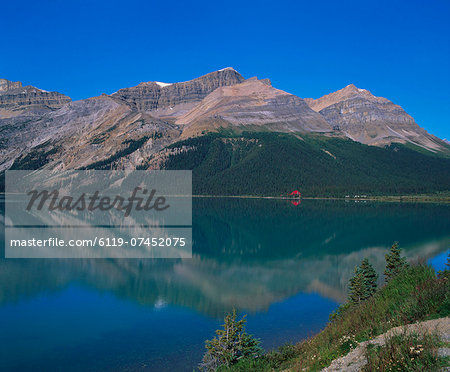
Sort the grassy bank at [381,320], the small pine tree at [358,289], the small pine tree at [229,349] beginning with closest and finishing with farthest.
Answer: the grassy bank at [381,320] → the small pine tree at [229,349] → the small pine tree at [358,289]

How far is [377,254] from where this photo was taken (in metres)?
67.1

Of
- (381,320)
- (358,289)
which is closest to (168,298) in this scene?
(358,289)

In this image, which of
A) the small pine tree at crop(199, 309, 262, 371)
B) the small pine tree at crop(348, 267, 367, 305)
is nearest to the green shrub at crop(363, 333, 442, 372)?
the small pine tree at crop(199, 309, 262, 371)

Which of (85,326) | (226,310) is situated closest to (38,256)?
(85,326)

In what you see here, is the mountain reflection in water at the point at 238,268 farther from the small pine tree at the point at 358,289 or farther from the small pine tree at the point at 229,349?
the small pine tree at the point at 229,349

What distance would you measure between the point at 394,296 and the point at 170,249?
193ft

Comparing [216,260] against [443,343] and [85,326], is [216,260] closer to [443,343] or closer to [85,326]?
[85,326]

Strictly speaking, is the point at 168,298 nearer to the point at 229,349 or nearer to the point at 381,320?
the point at 229,349

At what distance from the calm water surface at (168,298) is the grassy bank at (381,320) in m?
8.87

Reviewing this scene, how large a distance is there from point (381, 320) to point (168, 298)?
1164 inches

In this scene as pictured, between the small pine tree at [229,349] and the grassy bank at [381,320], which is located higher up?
the grassy bank at [381,320]

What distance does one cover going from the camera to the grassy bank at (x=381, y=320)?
13.7 m

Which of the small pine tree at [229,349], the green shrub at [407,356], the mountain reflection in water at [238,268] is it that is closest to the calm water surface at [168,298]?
the mountain reflection in water at [238,268]

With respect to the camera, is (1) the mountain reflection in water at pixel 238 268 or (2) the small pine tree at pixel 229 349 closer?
(2) the small pine tree at pixel 229 349
